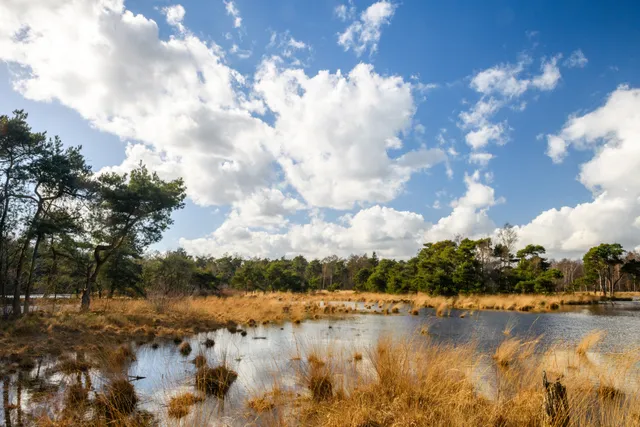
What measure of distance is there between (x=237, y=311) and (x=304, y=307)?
6371 mm

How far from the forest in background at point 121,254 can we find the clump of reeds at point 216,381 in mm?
10422

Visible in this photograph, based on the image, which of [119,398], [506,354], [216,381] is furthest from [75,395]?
[506,354]

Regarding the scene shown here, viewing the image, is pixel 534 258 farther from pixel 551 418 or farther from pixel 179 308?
pixel 551 418

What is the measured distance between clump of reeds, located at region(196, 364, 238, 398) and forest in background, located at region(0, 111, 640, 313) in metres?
10.4

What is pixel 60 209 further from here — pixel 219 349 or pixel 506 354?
pixel 506 354

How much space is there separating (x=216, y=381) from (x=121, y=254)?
22350 millimetres

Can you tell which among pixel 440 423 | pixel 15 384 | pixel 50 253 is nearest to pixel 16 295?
pixel 50 253

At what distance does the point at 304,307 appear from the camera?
25281 mm

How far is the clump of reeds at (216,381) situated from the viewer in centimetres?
597

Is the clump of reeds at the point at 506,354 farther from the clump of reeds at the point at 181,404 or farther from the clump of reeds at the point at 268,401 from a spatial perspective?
the clump of reeds at the point at 181,404

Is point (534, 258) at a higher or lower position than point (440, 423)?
higher

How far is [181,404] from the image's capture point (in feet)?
16.9

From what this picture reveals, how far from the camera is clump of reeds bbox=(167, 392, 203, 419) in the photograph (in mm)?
4788

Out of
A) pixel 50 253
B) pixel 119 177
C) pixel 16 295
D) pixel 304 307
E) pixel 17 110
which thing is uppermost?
pixel 17 110
